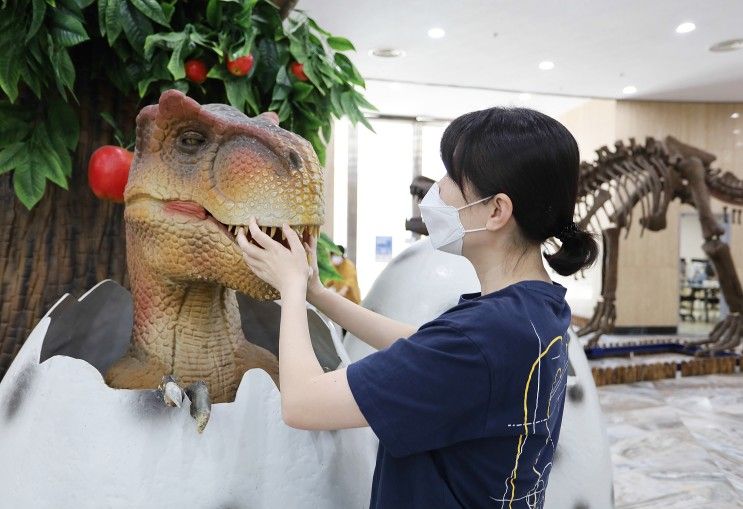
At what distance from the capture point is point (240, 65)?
1154 mm

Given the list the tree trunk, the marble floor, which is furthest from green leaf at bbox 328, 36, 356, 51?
the marble floor

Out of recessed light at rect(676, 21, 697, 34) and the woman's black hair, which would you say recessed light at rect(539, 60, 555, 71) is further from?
the woman's black hair

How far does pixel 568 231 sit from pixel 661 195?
579cm

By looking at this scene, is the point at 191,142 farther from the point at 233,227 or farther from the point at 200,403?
the point at 200,403

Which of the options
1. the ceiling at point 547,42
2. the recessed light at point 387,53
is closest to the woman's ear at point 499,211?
the ceiling at point 547,42

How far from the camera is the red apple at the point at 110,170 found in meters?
1.00

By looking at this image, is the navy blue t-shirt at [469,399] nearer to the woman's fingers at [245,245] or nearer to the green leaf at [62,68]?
the woman's fingers at [245,245]

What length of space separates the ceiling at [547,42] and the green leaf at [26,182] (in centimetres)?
376

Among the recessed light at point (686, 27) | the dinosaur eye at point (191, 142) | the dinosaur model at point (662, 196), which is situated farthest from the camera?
the dinosaur model at point (662, 196)

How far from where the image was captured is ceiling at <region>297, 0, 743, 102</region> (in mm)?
4645

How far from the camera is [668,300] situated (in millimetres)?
7906

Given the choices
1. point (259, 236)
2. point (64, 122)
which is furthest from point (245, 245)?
point (64, 122)

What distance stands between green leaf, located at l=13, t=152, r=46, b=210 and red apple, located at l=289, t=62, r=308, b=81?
0.52 m

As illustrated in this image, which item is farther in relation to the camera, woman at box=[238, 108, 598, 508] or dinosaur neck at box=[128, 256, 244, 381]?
dinosaur neck at box=[128, 256, 244, 381]
